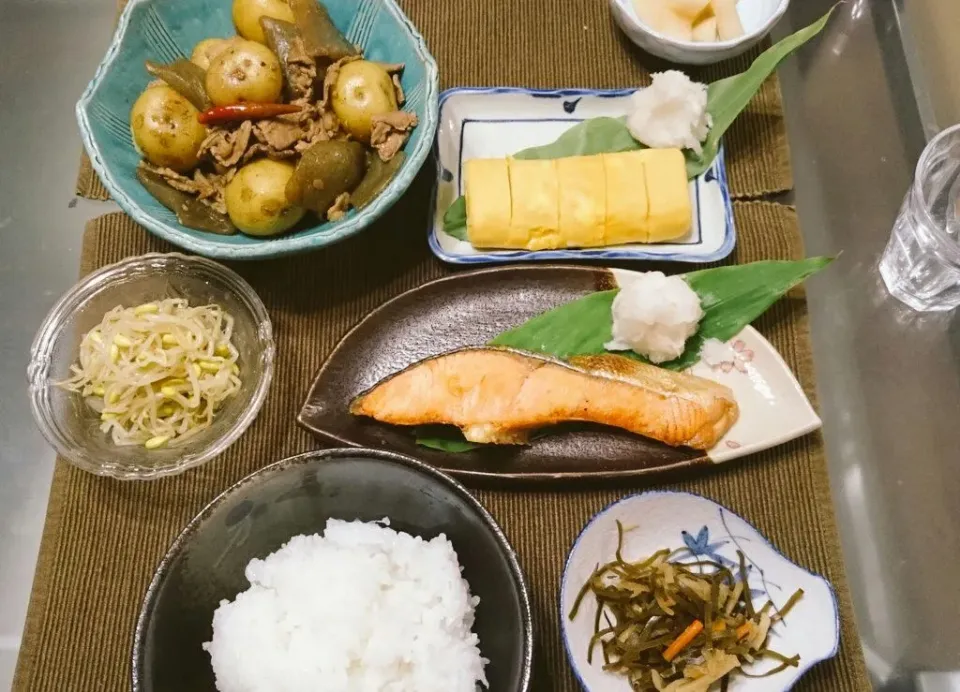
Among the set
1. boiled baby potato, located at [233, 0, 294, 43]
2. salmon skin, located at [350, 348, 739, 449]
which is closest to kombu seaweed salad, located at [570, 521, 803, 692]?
salmon skin, located at [350, 348, 739, 449]

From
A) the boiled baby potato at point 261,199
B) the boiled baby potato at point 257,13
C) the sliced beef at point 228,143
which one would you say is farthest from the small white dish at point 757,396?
the boiled baby potato at point 257,13

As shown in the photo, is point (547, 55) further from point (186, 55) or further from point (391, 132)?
point (186, 55)

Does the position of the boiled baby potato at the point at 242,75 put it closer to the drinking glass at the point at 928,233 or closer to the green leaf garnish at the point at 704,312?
the green leaf garnish at the point at 704,312

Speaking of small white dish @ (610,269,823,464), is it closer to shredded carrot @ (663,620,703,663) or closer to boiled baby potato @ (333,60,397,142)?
shredded carrot @ (663,620,703,663)

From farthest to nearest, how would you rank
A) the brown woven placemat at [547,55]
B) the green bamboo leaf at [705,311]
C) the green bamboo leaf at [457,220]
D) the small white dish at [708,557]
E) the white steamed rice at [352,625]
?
the brown woven placemat at [547,55], the green bamboo leaf at [457,220], the green bamboo leaf at [705,311], the small white dish at [708,557], the white steamed rice at [352,625]

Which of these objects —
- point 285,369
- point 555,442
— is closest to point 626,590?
point 555,442

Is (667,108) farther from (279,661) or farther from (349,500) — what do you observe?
(279,661)
